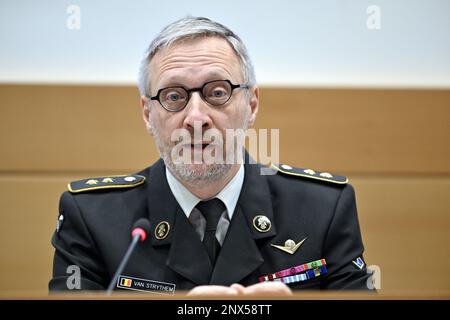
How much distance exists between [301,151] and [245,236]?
901 mm

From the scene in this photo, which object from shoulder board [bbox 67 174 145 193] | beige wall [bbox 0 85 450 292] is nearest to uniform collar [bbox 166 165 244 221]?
shoulder board [bbox 67 174 145 193]

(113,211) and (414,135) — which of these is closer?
(113,211)

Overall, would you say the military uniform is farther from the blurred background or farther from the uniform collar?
the blurred background

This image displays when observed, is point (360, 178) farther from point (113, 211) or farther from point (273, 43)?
point (113, 211)

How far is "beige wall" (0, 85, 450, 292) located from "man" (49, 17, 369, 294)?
0.62 meters

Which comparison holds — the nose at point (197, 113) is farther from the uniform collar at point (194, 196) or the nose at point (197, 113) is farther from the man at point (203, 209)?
the uniform collar at point (194, 196)

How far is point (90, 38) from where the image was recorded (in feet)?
7.23

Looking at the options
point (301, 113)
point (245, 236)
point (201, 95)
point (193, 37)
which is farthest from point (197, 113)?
point (301, 113)

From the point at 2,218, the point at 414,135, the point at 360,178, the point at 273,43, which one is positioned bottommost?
the point at 2,218

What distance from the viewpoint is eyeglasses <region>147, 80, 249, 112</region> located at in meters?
1.59

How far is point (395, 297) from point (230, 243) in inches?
23.1

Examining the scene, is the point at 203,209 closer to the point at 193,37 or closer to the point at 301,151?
the point at 193,37

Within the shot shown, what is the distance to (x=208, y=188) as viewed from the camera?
1618mm
